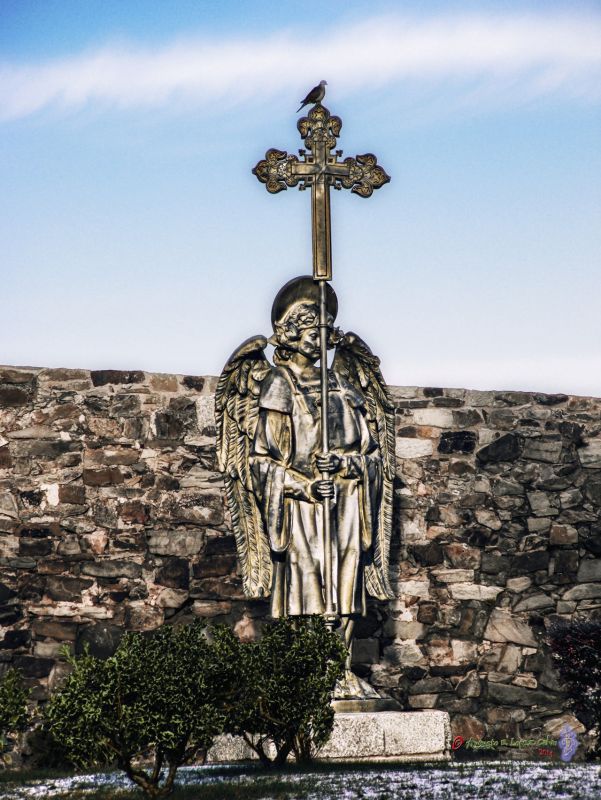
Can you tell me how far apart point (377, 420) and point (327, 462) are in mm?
702

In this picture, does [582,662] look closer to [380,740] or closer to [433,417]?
[380,740]

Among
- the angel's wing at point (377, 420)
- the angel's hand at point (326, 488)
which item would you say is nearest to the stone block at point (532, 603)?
the angel's wing at point (377, 420)

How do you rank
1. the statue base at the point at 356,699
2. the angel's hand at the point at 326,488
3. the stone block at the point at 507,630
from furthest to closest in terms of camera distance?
1. the stone block at the point at 507,630
2. the angel's hand at the point at 326,488
3. the statue base at the point at 356,699

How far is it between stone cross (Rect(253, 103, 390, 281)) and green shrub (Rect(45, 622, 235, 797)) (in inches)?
119

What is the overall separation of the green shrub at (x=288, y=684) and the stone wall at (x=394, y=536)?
3155 millimetres

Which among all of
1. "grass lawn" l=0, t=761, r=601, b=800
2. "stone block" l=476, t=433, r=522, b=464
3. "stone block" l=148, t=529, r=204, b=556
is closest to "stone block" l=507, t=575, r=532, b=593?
"stone block" l=476, t=433, r=522, b=464

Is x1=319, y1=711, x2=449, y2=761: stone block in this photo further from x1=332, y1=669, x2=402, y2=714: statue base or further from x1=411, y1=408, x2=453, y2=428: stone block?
x1=411, y1=408, x2=453, y2=428: stone block

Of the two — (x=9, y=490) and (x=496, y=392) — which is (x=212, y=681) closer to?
(x=9, y=490)

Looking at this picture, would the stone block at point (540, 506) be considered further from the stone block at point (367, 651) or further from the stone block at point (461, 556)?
the stone block at point (367, 651)

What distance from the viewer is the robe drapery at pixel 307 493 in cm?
960

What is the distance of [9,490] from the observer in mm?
11258

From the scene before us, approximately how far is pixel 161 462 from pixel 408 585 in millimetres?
2058

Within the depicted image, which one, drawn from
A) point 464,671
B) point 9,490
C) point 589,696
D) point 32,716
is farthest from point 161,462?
point 589,696

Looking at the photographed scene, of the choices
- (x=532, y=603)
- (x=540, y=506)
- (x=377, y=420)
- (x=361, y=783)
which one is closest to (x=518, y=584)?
(x=532, y=603)
